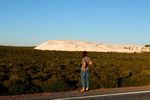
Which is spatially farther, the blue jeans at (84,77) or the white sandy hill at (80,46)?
the white sandy hill at (80,46)

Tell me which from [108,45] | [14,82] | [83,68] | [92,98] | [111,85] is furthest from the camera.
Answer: [108,45]

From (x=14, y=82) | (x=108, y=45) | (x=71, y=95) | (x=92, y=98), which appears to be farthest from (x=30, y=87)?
(x=108, y=45)

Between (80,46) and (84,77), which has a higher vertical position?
(80,46)

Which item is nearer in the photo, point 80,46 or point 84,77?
point 84,77

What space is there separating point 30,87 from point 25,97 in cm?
469

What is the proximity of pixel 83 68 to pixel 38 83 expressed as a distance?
369 cm

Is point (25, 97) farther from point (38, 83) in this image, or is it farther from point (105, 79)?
point (105, 79)

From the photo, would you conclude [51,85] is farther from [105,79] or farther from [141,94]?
[141,94]

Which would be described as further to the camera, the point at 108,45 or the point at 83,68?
the point at 108,45

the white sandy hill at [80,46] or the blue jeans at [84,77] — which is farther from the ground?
the white sandy hill at [80,46]

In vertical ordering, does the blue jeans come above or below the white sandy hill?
below

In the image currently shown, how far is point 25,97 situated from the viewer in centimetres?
1473

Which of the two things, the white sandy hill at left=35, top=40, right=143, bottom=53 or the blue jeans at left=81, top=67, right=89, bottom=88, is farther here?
the white sandy hill at left=35, top=40, right=143, bottom=53

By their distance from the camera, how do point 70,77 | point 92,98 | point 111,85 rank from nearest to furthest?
point 92,98
point 111,85
point 70,77
